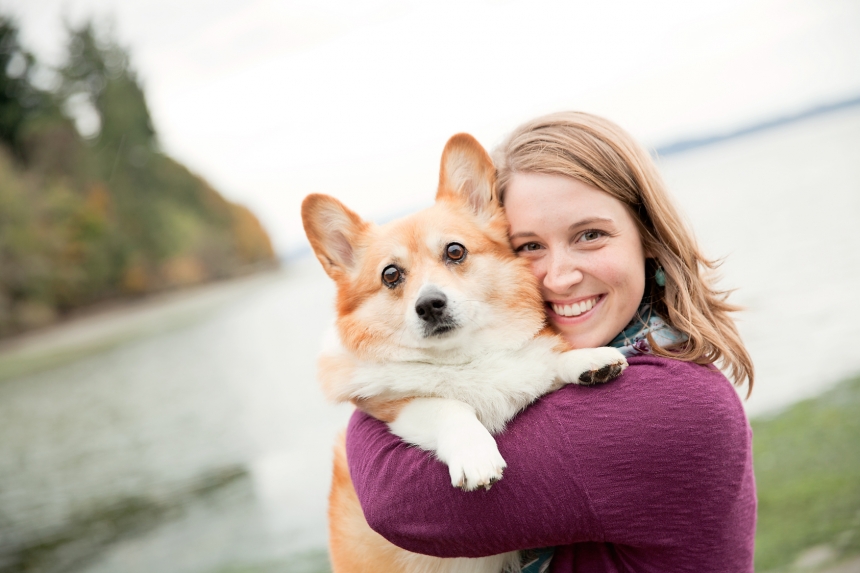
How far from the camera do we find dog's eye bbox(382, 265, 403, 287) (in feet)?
6.90

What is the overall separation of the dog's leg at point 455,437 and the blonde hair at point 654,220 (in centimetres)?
54

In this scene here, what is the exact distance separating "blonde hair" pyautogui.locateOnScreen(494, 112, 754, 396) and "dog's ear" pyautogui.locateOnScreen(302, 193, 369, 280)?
734mm

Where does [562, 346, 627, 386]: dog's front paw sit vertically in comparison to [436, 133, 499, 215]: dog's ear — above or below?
below

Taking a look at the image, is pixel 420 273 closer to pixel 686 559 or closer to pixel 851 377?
pixel 686 559

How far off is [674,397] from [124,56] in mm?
8201

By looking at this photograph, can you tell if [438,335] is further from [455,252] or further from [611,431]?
[611,431]

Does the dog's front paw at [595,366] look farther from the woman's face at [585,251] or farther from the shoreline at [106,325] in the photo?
the shoreline at [106,325]

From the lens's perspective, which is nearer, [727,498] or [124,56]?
[727,498]

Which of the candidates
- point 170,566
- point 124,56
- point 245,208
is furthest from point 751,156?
point 170,566

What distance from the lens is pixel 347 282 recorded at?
221 centimetres

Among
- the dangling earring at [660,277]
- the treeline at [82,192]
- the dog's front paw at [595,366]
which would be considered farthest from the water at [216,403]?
the dog's front paw at [595,366]

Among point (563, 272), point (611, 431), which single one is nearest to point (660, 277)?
point (563, 272)

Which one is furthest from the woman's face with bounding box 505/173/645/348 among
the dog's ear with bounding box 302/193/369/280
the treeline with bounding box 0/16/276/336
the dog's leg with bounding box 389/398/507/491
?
the treeline with bounding box 0/16/276/336

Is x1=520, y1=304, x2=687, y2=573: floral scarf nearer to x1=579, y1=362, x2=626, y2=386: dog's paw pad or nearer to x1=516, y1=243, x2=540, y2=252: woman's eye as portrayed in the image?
x1=579, y1=362, x2=626, y2=386: dog's paw pad
